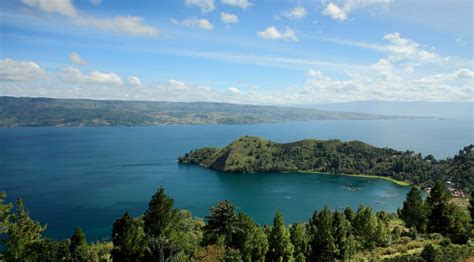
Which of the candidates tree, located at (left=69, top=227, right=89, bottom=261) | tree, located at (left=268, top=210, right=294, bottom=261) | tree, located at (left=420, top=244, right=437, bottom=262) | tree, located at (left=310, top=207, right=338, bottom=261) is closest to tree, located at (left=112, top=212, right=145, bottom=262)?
tree, located at (left=69, top=227, right=89, bottom=261)

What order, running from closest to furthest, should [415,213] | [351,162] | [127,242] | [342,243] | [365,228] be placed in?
[127,242], [342,243], [365,228], [415,213], [351,162]

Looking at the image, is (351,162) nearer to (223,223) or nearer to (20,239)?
(223,223)

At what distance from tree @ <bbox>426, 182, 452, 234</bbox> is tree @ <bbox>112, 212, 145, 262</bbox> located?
3581cm

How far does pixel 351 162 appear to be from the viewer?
18075 centimetres

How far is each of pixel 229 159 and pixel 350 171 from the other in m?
58.9

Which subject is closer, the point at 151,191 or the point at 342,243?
the point at 342,243

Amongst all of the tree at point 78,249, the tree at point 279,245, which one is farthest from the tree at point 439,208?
the tree at point 78,249

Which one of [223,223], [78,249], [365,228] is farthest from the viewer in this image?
[365,228]

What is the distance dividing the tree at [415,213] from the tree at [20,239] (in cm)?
4370

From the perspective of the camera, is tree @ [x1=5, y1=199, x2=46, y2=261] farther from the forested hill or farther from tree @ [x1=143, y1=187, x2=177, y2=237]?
the forested hill

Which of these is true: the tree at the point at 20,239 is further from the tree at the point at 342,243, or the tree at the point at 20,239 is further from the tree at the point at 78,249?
the tree at the point at 342,243

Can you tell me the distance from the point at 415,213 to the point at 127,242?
36731 millimetres

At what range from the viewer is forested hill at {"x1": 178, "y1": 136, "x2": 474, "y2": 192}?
156163 mm

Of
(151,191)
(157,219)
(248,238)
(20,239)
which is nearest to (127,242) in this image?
(157,219)
